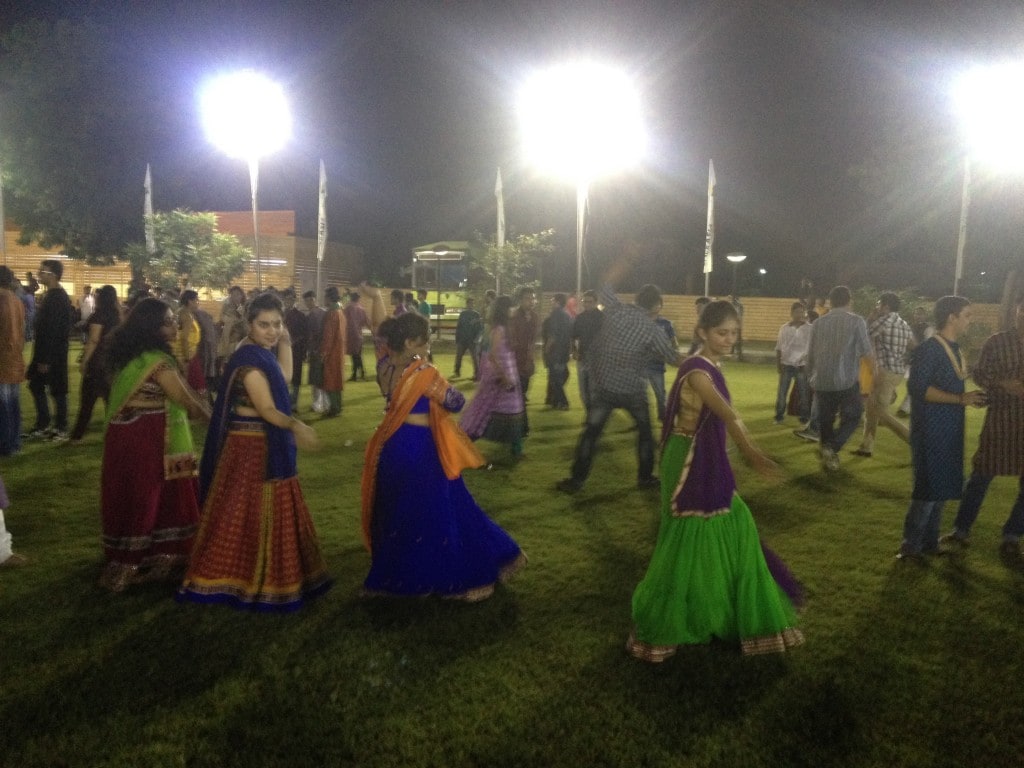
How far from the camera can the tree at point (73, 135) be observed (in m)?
34.7

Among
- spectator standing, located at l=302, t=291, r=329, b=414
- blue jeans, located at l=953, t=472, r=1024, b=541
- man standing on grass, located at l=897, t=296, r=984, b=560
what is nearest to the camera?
man standing on grass, located at l=897, t=296, r=984, b=560

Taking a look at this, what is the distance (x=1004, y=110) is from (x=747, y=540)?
19.0m

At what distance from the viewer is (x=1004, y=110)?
1844 centimetres

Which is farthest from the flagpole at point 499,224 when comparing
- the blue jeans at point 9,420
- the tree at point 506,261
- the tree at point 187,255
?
the blue jeans at point 9,420

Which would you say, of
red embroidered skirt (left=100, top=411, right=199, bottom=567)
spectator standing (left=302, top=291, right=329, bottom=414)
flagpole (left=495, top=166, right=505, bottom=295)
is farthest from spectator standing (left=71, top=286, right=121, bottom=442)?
flagpole (left=495, top=166, right=505, bottom=295)

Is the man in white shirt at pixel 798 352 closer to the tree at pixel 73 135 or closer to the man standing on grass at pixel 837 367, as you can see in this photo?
the man standing on grass at pixel 837 367

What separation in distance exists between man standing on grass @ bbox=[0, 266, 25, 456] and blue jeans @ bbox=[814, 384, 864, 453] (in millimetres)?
8284

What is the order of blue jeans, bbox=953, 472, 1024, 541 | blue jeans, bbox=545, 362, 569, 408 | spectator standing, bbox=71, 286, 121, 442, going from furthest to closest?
blue jeans, bbox=545, 362, 569, 408, spectator standing, bbox=71, 286, 121, 442, blue jeans, bbox=953, 472, 1024, 541

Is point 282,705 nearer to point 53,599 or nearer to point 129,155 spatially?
point 53,599

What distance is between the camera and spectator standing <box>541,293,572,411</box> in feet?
41.3

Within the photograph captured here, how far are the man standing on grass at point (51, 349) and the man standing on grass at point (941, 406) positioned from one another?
8.77m

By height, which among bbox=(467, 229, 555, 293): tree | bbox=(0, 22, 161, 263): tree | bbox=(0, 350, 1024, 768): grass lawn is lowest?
bbox=(0, 350, 1024, 768): grass lawn

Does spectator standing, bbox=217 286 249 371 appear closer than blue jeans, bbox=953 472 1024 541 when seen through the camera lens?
No

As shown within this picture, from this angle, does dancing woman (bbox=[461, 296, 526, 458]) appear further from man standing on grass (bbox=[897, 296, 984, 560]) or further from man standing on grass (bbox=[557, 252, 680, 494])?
man standing on grass (bbox=[897, 296, 984, 560])
